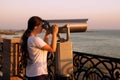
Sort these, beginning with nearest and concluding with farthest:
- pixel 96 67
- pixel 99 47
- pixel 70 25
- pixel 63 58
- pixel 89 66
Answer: pixel 70 25
pixel 63 58
pixel 96 67
pixel 89 66
pixel 99 47

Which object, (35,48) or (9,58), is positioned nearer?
(35,48)

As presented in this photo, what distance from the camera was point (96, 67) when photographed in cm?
546

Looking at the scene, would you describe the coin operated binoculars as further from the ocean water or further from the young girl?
the ocean water

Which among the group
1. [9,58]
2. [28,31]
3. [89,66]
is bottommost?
[9,58]

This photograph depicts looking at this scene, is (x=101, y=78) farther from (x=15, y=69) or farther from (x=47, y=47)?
(x=15, y=69)

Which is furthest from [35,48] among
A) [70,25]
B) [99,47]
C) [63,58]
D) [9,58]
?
[99,47]

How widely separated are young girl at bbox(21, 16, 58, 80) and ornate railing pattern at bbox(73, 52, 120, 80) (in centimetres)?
118

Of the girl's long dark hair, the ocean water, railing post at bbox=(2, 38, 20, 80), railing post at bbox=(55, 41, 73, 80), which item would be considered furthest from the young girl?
the ocean water

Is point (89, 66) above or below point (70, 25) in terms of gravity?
below

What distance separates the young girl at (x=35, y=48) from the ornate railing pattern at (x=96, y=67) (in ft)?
3.88

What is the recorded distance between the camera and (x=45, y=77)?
4383 mm

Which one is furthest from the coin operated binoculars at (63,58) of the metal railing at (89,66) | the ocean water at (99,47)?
the ocean water at (99,47)

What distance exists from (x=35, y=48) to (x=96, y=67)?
62.3 inches

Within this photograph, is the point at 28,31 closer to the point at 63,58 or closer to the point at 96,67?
the point at 63,58
